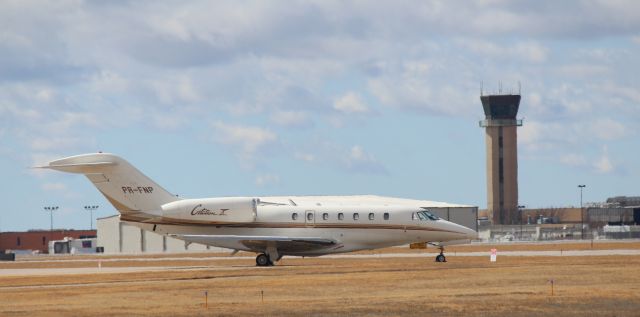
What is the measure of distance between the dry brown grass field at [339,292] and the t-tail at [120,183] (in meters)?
5.72

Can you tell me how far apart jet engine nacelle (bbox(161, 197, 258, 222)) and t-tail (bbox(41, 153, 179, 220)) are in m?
0.84

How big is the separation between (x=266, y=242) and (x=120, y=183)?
7703 millimetres

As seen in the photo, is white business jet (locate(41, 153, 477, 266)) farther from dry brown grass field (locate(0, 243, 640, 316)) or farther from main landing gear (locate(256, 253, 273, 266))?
dry brown grass field (locate(0, 243, 640, 316))

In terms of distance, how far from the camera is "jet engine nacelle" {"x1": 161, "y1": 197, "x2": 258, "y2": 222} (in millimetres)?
61156

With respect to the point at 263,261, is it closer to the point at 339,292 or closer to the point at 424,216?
the point at 424,216

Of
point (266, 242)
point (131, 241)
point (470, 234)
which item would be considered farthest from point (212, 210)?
point (131, 241)

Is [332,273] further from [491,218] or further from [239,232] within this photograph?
[491,218]

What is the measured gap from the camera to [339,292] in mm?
40406

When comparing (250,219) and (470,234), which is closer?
(250,219)

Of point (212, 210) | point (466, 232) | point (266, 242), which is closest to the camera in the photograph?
point (266, 242)

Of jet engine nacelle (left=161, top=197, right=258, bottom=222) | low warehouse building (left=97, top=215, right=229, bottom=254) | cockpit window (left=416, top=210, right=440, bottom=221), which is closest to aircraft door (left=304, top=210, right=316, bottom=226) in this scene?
jet engine nacelle (left=161, top=197, right=258, bottom=222)

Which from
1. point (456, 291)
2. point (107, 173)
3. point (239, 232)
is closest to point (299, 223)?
point (239, 232)

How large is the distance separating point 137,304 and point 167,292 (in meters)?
4.79

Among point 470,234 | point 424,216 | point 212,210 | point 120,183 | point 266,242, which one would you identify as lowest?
point 266,242
